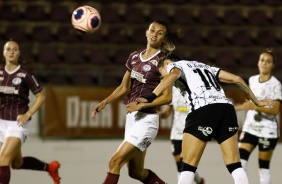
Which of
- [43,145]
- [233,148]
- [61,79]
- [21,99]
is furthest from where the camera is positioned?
[61,79]

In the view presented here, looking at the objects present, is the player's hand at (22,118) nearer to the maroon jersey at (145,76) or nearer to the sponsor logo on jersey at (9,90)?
the sponsor logo on jersey at (9,90)

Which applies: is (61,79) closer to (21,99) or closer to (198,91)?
(21,99)

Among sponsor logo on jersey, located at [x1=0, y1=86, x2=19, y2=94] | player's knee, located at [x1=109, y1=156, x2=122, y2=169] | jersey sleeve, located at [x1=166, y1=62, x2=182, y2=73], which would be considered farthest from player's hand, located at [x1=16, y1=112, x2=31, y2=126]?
jersey sleeve, located at [x1=166, y1=62, x2=182, y2=73]

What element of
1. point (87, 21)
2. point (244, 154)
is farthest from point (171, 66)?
point (244, 154)

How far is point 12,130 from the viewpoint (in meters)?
7.36

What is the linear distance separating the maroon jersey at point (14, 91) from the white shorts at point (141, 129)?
1288 millimetres

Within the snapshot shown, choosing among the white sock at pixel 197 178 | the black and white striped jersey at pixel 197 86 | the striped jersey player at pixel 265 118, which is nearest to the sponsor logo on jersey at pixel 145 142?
the black and white striped jersey at pixel 197 86

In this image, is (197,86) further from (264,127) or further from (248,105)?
(264,127)

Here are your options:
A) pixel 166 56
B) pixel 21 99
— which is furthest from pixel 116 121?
pixel 166 56

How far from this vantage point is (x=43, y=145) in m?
13.0

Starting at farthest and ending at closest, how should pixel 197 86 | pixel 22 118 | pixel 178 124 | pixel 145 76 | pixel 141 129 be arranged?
pixel 178 124, pixel 22 118, pixel 145 76, pixel 141 129, pixel 197 86

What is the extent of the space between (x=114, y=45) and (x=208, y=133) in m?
11.1

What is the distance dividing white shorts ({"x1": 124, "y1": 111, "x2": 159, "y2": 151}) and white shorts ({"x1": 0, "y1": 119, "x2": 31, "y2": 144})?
4.04ft

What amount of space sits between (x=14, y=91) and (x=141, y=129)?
1.53 m
